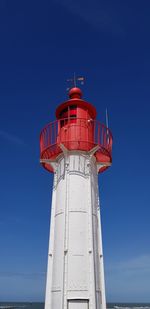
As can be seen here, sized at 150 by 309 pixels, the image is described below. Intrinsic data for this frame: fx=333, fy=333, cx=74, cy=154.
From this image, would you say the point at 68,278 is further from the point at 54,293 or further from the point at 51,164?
the point at 51,164

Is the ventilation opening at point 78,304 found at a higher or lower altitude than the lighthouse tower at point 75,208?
lower

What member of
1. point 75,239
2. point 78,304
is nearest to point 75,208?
point 75,239

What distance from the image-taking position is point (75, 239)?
43.8 feet

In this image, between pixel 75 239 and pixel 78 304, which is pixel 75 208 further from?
pixel 78 304

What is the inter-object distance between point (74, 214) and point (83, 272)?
231 cm

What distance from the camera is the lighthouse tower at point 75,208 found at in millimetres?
12633

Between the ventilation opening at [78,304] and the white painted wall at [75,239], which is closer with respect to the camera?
the ventilation opening at [78,304]

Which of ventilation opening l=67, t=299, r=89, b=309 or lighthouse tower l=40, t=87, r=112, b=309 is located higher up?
lighthouse tower l=40, t=87, r=112, b=309

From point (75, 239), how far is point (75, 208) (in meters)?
1.29

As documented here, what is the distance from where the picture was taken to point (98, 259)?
1383 cm

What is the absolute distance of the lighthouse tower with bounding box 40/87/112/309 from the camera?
12.6 m

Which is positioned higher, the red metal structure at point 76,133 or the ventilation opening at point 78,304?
the red metal structure at point 76,133

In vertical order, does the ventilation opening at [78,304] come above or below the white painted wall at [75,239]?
below

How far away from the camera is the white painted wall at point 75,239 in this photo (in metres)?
12.5
